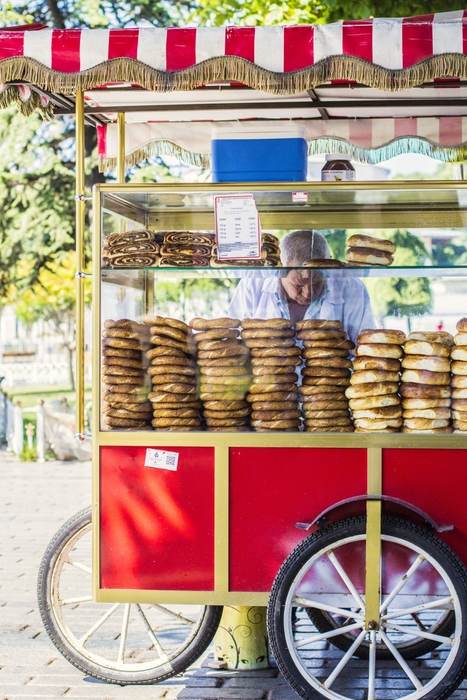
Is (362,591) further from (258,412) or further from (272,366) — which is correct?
(272,366)

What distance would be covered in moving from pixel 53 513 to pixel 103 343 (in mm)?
4958

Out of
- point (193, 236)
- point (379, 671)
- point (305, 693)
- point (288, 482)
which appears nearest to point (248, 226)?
point (193, 236)

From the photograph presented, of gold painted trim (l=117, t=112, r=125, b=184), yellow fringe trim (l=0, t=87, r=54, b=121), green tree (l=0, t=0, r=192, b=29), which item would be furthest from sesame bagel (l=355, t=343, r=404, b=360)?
green tree (l=0, t=0, r=192, b=29)

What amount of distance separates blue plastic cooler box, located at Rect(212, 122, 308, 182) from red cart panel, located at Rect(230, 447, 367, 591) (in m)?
1.16

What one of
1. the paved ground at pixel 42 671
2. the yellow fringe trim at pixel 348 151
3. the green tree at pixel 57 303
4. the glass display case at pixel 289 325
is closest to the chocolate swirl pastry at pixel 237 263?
the glass display case at pixel 289 325

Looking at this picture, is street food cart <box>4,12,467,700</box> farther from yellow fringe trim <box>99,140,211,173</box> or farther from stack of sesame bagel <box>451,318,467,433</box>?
yellow fringe trim <box>99,140,211,173</box>

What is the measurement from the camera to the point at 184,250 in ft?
12.5

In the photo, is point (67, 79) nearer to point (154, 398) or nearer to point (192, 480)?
point (154, 398)

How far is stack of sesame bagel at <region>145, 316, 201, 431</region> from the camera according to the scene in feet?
12.3

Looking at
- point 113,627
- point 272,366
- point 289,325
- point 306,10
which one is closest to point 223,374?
point 272,366

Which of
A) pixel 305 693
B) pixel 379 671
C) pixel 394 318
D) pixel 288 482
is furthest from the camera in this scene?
pixel 379 671

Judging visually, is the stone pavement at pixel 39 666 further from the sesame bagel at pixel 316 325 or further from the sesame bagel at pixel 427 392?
the sesame bagel at pixel 316 325

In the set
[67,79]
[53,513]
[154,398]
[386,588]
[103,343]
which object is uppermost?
[67,79]

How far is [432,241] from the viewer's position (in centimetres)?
388
